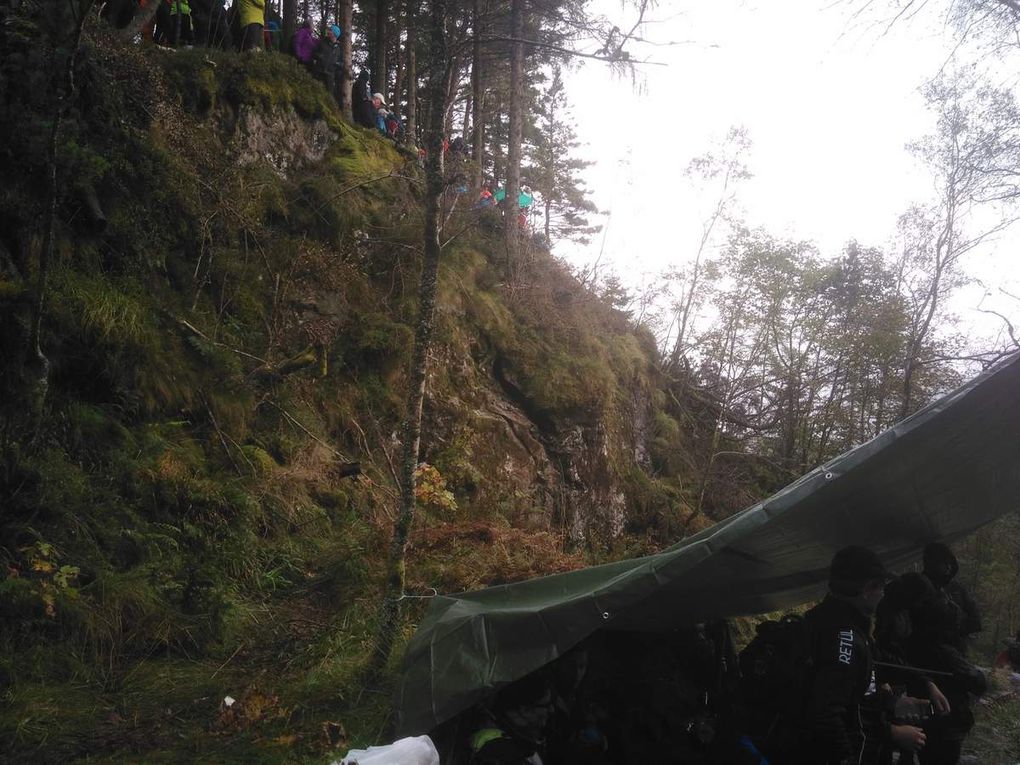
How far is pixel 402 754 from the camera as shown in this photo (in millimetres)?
2996

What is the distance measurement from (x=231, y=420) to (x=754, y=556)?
5.43 meters

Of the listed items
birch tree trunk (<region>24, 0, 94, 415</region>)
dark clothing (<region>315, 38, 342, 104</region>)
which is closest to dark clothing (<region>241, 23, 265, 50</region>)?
dark clothing (<region>315, 38, 342, 104</region>)

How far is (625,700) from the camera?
361 centimetres

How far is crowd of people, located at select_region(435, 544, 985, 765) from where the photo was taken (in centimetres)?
304

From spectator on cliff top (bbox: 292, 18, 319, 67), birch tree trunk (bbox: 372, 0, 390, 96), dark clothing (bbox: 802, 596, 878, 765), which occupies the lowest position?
dark clothing (bbox: 802, 596, 878, 765)

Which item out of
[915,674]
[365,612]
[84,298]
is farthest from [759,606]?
[84,298]

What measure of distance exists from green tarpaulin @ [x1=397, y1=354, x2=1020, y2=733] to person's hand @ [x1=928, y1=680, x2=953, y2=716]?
88cm

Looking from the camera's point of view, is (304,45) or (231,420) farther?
(304,45)

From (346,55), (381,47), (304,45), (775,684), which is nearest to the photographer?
(775,684)

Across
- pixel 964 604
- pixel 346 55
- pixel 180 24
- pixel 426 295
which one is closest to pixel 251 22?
pixel 180 24

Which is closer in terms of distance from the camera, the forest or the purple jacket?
the forest

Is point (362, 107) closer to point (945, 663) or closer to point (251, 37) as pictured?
point (251, 37)

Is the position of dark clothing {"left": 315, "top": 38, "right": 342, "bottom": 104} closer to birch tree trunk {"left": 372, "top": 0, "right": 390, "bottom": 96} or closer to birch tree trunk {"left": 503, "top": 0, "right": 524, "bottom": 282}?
birch tree trunk {"left": 372, "top": 0, "right": 390, "bottom": 96}

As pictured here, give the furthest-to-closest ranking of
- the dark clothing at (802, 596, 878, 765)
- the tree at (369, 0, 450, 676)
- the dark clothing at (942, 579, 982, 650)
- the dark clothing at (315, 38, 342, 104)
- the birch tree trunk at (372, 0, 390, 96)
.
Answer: the birch tree trunk at (372, 0, 390, 96), the dark clothing at (315, 38, 342, 104), the tree at (369, 0, 450, 676), the dark clothing at (942, 579, 982, 650), the dark clothing at (802, 596, 878, 765)
